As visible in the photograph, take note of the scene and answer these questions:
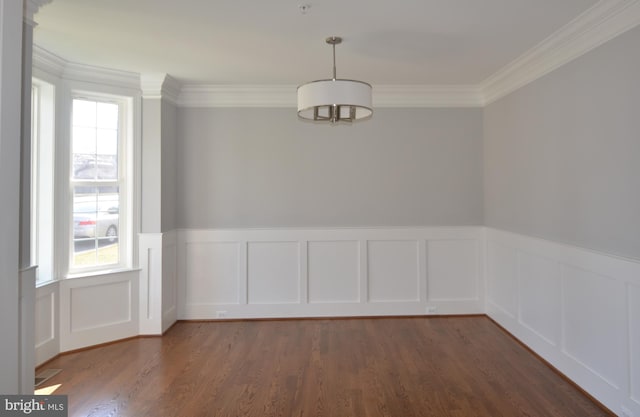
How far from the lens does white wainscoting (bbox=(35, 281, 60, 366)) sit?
10.4ft

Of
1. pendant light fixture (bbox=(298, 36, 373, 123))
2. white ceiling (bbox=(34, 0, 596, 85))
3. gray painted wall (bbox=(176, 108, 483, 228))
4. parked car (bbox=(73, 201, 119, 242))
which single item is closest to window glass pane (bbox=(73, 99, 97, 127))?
white ceiling (bbox=(34, 0, 596, 85))

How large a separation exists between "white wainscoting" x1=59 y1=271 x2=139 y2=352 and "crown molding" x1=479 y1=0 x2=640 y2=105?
431cm

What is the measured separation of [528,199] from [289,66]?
2.62 m

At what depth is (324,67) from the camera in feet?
12.0

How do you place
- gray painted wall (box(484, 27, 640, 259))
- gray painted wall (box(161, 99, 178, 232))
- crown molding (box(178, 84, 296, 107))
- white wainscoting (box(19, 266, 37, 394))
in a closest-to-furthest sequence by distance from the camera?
white wainscoting (box(19, 266, 37, 394))
gray painted wall (box(484, 27, 640, 259))
gray painted wall (box(161, 99, 178, 232))
crown molding (box(178, 84, 296, 107))

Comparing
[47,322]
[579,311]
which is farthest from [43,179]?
[579,311]

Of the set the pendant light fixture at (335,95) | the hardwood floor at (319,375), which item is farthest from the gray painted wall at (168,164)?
the pendant light fixture at (335,95)

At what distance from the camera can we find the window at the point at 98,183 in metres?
3.57

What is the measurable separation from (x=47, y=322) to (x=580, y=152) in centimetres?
461

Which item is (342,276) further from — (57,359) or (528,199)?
(57,359)

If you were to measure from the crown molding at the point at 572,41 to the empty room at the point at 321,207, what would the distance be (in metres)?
0.02

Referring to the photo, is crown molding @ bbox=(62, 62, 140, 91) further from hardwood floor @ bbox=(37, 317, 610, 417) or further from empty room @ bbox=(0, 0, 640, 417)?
hardwood floor @ bbox=(37, 317, 610, 417)

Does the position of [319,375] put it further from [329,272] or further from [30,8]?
[30,8]

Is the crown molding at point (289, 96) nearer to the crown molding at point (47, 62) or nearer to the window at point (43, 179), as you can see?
the crown molding at point (47, 62)
